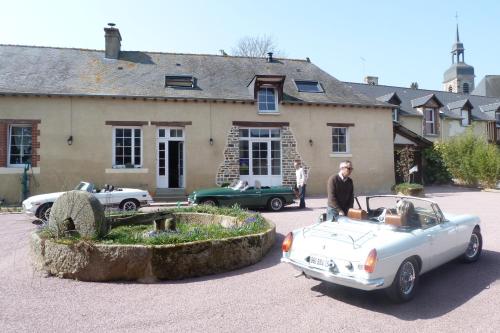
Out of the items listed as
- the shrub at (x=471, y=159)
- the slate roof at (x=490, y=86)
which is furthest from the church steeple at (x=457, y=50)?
the shrub at (x=471, y=159)

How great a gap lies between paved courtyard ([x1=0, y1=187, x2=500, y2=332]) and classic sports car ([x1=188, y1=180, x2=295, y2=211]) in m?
5.75

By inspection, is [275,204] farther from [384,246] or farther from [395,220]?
[384,246]

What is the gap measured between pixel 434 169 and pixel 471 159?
1.94m

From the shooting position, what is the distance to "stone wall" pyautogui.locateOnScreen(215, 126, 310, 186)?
674 inches

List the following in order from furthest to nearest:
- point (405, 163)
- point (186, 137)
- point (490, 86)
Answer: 1. point (490, 86)
2. point (405, 163)
3. point (186, 137)

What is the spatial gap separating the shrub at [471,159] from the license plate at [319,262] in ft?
63.1

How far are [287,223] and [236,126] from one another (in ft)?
26.0

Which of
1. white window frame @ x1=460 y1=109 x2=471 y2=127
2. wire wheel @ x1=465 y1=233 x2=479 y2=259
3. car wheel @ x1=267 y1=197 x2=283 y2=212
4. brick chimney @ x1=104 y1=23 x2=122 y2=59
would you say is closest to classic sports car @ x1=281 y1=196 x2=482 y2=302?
wire wheel @ x1=465 y1=233 x2=479 y2=259

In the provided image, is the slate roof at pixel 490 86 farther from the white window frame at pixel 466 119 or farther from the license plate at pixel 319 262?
the license plate at pixel 319 262

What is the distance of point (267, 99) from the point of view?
58.6 feet

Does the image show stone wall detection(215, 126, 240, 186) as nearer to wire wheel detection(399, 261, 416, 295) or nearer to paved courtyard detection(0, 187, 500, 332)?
paved courtyard detection(0, 187, 500, 332)

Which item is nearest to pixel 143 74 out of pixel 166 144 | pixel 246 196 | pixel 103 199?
pixel 166 144

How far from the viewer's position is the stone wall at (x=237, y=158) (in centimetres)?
1712

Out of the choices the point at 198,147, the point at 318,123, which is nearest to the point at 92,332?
the point at 198,147
